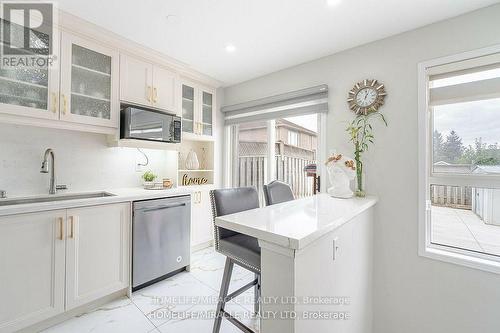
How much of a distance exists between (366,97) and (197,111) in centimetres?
209

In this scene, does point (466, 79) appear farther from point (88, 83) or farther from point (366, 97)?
point (88, 83)

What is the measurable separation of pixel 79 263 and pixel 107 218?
383 millimetres

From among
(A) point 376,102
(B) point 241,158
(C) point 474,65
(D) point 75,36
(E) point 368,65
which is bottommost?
(B) point 241,158

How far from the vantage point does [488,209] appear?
167 centimetres

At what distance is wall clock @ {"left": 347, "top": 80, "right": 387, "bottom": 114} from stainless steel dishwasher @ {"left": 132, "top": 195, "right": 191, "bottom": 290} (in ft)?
6.78

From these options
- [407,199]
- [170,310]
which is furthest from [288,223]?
[170,310]

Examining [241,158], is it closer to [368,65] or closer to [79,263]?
[368,65]

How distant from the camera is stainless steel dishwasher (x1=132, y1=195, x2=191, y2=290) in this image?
2033 millimetres

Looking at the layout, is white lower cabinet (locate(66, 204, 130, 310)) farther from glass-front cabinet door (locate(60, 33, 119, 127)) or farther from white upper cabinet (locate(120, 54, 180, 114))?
white upper cabinet (locate(120, 54, 180, 114))

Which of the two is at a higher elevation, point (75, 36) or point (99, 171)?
point (75, 36)

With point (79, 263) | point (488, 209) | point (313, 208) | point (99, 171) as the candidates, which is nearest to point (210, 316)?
point (79, 263)

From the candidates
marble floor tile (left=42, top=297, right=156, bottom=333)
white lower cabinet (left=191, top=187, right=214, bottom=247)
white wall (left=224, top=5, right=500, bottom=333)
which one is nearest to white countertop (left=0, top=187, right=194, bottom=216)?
white lower cabinet (left=191, top=187, right=214, bottom=247)

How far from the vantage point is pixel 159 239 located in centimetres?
218

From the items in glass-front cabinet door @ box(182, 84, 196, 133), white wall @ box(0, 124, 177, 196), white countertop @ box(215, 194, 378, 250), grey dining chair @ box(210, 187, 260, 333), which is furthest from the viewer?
glass-front cabinet door @ box(182, 84, 196, 133)
